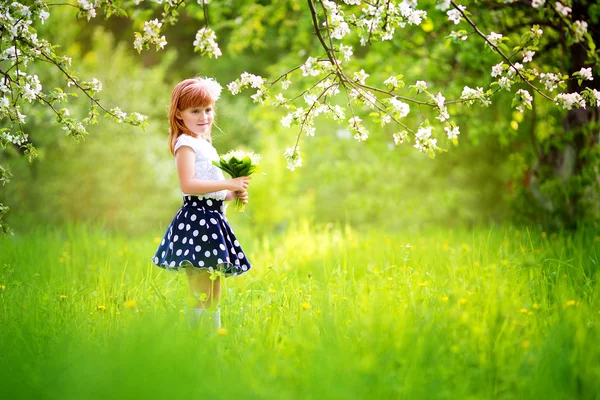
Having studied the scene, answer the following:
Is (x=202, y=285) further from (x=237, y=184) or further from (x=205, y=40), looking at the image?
(x=205, y=40)

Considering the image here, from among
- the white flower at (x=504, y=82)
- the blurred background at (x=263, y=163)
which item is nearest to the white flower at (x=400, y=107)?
the white flower at (x=504, y=82)

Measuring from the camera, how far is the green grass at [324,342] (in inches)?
84.5

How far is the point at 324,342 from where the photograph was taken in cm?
250

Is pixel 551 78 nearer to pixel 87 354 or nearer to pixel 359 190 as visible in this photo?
pixel 87 354

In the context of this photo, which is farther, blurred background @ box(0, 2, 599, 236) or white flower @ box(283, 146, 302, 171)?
blurred background @ box(0, 2, 599, 236)

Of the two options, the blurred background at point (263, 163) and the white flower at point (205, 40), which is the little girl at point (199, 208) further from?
the blurred background at point (263, 163)

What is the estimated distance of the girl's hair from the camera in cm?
334

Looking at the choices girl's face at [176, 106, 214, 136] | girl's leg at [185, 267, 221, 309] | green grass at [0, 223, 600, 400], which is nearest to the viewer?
green grass at [0, 223, 600, 400]

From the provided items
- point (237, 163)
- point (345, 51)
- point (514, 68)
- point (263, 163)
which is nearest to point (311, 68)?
point (345, 51)

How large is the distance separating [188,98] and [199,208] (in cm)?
70

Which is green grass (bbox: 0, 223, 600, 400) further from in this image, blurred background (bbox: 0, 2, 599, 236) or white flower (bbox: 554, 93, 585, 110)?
blurred background (bbox: 0, 2, 599, 236)

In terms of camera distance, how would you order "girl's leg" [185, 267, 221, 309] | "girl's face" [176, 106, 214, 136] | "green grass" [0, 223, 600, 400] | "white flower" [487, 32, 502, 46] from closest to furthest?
"green grass" [0, 223, 600, 400] → "white flower" [487, 32, 502, 46] → "girl's leg" [185, 267, 221, 309] → "girl's face" [176, 106, 214, 136]

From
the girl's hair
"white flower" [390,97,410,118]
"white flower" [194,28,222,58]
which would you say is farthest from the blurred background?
"white flower" [194,28,222,58]

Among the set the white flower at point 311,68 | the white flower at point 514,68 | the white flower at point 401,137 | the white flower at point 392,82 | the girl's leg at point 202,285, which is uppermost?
the white flower at point 311,68
